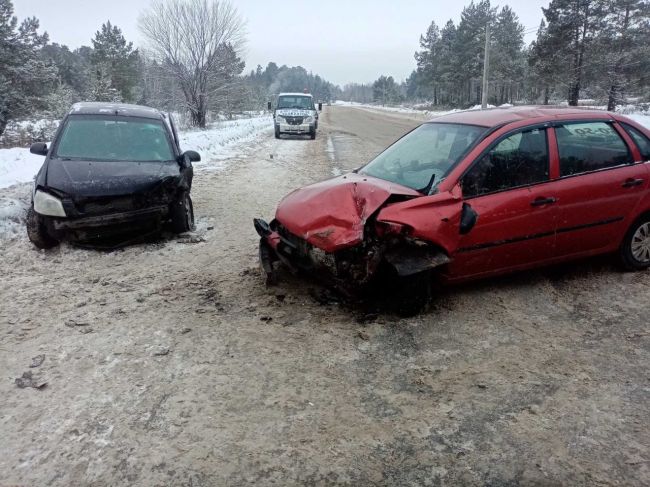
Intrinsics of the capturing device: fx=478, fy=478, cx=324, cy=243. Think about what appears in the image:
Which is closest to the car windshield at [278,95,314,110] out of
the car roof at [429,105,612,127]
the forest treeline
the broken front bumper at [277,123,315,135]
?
the broken front bumper at [277,123,315,135]

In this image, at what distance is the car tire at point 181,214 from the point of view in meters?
6.17

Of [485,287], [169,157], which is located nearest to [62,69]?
[169,157]

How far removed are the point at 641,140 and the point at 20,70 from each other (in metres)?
33.4

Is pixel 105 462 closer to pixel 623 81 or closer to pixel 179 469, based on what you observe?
pixel 179 469

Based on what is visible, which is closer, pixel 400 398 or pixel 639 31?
pixel 400 398

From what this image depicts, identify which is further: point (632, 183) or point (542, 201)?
point (632, 183)

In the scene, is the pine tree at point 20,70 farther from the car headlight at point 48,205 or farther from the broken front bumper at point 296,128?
the car headlight at point 48,205

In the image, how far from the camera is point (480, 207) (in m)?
4.08

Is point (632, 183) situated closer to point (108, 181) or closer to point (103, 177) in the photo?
point (108, 181)

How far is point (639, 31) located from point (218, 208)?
38.4 meters

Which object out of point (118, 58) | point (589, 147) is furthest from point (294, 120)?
point (118, 58)

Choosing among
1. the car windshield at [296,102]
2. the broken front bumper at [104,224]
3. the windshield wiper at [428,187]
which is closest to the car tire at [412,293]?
the windshield wiper at [428,187]

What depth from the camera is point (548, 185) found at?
432 cm

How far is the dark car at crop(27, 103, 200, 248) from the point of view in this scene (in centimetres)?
→ 541
